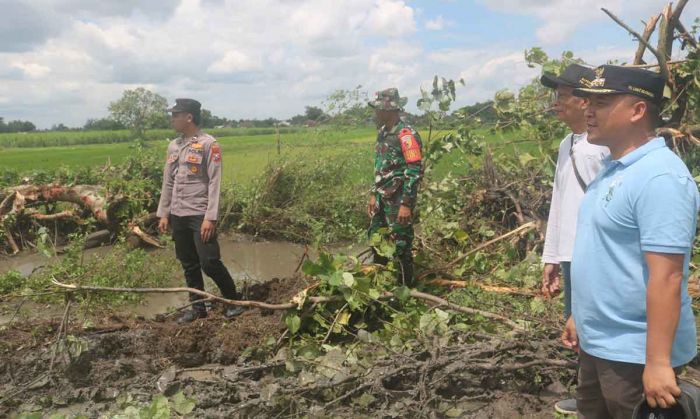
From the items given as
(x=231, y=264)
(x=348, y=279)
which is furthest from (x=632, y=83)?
(x=231, y=264)

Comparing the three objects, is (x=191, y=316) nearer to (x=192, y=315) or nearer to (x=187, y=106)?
(x=192, y=315)

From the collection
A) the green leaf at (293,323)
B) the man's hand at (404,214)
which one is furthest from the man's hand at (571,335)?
the man's hand at (404,214)

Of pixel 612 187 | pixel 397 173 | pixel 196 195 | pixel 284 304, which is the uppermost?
pixel 612 187

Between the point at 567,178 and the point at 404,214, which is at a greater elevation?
the point at 567,178

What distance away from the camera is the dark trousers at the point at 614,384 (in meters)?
1.80

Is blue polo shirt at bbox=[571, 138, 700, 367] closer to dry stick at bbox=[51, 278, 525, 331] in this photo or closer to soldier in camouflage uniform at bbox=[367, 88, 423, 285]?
dry stick at bbox=[51, 278, 525, 331]

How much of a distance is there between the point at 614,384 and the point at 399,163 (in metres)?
3.21

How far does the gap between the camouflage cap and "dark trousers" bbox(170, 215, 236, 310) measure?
175 cm

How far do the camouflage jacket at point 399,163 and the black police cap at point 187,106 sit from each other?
5.14 feet

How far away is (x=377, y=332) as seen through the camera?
3922 mm

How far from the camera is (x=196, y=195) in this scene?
4617 mm

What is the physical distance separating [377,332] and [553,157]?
2.67 meters

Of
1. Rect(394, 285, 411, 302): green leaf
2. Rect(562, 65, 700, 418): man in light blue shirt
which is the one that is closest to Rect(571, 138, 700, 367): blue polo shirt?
Rect(562, 65, 700, 418): man in light blue shirt

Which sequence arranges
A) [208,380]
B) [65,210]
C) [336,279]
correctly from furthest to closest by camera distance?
[65,210] < [336,279] < [208,380]
